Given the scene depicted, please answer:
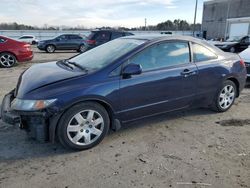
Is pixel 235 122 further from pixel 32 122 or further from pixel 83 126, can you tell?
pixel 32 122

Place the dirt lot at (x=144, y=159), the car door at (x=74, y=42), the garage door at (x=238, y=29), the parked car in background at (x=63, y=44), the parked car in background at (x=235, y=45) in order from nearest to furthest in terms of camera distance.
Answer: the dirt lot at (x=144, y=159)
the parked car in background at (x=235, y=45)
the parked car in background at (x=63, y=44)
the car door at (x=74, y=42)
the garage door at (x=238, y=29)

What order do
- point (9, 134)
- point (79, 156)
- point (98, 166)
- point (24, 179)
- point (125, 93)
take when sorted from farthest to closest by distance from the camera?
point (9, 134) < point (125, 93) < point (79, 156) < point (98, 166) < point (24, 179)

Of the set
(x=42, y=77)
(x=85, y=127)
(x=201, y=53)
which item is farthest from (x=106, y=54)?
(x=201, y=53)

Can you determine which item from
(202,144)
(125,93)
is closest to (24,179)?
(125,93)

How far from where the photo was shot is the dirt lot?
3.09 meters

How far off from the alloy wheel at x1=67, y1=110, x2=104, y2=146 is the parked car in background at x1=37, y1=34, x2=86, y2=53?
17.9 meters

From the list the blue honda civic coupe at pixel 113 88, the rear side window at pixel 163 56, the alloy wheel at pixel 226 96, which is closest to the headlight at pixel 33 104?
the blue honda civic coupe at pixel 113 88

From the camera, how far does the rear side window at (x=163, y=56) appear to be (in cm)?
413

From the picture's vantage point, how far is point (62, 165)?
3412 mm

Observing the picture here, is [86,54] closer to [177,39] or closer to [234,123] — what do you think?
[177,39]

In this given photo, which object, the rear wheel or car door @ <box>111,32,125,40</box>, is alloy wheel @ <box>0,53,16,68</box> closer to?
car door @ <box>111,32,125,40</box>

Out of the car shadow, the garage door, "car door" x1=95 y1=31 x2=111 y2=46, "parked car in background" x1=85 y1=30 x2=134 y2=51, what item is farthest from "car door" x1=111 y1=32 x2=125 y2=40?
the garage door

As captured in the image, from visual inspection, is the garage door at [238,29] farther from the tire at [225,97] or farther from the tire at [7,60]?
the tire at [225,97]

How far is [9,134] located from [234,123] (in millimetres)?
3852
